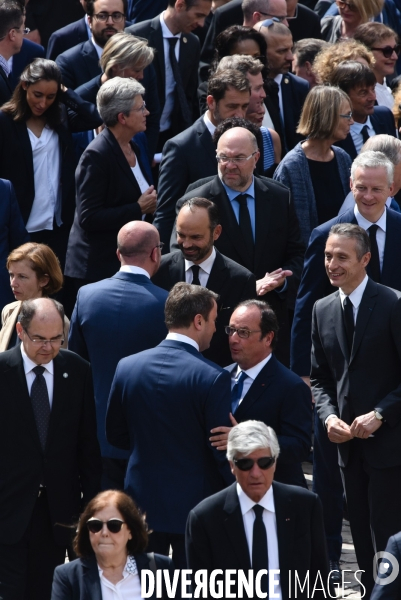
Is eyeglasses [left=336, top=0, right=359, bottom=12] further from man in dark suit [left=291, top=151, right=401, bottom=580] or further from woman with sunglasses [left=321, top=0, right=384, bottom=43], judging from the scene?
man in dark suit [left=291, top=151, right=401, bottom=580]

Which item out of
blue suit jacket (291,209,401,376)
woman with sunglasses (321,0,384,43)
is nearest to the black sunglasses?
blue suit jacket (291,209,401,376)

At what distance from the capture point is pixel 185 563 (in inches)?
243

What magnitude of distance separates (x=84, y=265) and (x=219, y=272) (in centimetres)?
163

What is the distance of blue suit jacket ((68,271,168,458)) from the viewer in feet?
21.7

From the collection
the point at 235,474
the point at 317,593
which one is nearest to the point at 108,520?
the point at 235,474

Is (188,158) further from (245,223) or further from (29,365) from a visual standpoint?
(29,365)

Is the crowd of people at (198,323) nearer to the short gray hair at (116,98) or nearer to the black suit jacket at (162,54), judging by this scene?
the short gray hair at (116,98)

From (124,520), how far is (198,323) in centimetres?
119

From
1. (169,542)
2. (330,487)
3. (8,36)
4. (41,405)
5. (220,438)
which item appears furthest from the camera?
(8,36)

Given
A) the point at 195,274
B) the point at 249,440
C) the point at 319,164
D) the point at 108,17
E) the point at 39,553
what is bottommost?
the point at 39,553

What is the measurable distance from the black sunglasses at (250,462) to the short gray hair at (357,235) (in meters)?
1.62

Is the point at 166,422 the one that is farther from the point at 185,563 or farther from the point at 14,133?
the point at 14,133

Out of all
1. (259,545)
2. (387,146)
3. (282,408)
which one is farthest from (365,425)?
(387,146)

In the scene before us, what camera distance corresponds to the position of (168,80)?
1016cm
